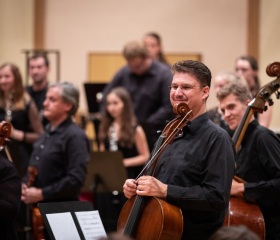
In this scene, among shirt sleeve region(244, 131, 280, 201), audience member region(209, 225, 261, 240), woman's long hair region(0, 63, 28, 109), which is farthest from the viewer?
woman's long hair region(0, 63, 28, 109)

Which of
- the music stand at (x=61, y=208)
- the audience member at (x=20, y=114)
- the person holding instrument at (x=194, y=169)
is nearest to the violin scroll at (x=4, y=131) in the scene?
the music stand at (x=61, y=208)

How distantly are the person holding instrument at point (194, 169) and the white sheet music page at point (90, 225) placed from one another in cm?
47

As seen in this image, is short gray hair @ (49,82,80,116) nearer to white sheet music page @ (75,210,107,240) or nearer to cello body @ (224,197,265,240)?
white sheet music page @ (75,210,107,240)

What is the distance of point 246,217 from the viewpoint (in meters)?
3.92

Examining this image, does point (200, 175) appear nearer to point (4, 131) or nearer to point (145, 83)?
point (4, 131)

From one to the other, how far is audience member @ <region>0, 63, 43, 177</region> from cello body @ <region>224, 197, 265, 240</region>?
2.68 m

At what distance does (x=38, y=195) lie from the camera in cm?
495

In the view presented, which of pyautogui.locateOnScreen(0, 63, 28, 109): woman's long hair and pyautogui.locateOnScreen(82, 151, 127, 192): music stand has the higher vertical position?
pyautogui.locateOnScreen(0, 63, 28, 109): woman's long hair

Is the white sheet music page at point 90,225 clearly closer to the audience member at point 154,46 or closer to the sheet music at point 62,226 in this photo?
the sheet music at point 62,226

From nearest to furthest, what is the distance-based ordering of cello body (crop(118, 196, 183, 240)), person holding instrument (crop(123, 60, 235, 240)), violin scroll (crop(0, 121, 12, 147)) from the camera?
1. cello body (crop(118, 196, 183, 240))
2. person holding instrument (crop(123, 60, 235, 240))
3. violin scroll (crop(0, 121, 12, 147))

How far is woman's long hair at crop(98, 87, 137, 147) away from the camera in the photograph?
21.3 ft

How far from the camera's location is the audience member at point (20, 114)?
20.5ft

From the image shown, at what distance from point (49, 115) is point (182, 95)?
6.97 ft

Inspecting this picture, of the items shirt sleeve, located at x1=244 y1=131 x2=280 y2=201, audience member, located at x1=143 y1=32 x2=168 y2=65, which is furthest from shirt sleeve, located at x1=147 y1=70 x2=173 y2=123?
shirt sleeve, located at x1=244 y1=131 x2=280 y2=201
